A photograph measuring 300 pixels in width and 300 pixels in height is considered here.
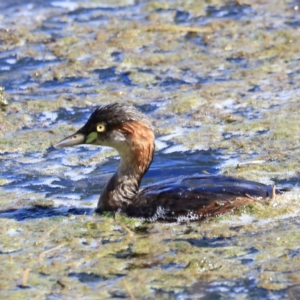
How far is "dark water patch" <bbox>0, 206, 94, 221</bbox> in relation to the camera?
6.74 m

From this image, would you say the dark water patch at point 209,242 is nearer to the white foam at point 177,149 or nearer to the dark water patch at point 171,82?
the white foam at point 177,149

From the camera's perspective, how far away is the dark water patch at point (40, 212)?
6738mm

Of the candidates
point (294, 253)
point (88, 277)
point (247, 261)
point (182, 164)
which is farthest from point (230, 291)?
point (182, 164)

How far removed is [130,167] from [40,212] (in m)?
0.68

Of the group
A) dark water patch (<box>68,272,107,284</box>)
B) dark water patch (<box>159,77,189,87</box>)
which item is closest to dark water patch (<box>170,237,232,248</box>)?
dark water patch (<box>68,272,107,284</box>)

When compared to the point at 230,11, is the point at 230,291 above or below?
above

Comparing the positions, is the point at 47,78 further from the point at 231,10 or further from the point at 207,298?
the point at 207,298

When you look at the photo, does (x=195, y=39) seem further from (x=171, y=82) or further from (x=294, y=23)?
(x=171, y=82)

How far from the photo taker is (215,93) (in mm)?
9531

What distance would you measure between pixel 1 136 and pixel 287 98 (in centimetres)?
266

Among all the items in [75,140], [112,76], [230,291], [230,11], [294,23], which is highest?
[75,140]

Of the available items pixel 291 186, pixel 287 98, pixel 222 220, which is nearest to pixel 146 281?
pixel 222 220

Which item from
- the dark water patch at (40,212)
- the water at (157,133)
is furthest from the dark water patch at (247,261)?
the dark water patch at (40,212)

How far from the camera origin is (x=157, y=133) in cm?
854
